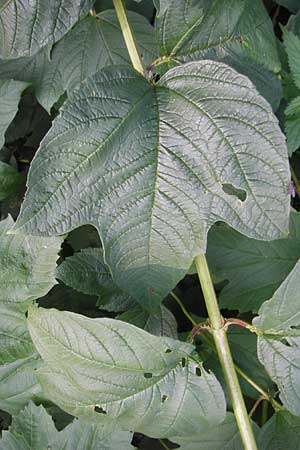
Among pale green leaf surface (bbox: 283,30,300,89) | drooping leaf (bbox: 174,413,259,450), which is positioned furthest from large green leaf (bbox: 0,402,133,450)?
pale green leaf surface (bbox: 283,30,300,89)

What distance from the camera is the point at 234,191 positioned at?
1100 mm

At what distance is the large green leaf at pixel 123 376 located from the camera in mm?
1066

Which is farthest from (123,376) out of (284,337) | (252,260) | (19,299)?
(252,260)

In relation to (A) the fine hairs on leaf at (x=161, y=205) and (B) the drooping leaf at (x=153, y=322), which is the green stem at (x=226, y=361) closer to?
(A) the fine hairs on leaf at (x=161, y=205)

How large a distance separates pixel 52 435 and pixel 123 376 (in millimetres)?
330

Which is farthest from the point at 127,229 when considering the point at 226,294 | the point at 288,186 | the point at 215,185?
the point at 226,294

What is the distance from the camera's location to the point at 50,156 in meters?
1.03

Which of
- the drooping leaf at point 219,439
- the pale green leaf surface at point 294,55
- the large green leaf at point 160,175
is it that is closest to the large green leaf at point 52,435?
the drooping leaf at point 219,439

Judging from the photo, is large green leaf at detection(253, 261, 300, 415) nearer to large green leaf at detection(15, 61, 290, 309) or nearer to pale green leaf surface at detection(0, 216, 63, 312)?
large green leaf at detection(15, 61, 290, 309)

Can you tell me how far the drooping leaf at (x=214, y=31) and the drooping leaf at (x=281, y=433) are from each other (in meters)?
0.70

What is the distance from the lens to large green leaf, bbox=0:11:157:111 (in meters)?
1.46

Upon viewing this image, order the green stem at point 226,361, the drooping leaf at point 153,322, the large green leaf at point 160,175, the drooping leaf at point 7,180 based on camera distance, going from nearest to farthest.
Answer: the large green leaf at point 160,175, the green stem at point 226,361, the drooping leaf at point 153,322, the drooping leaf at point 7,180

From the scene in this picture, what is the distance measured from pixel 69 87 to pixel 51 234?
553mm

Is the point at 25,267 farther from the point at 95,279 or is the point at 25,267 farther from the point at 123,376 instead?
the point at 123,376
